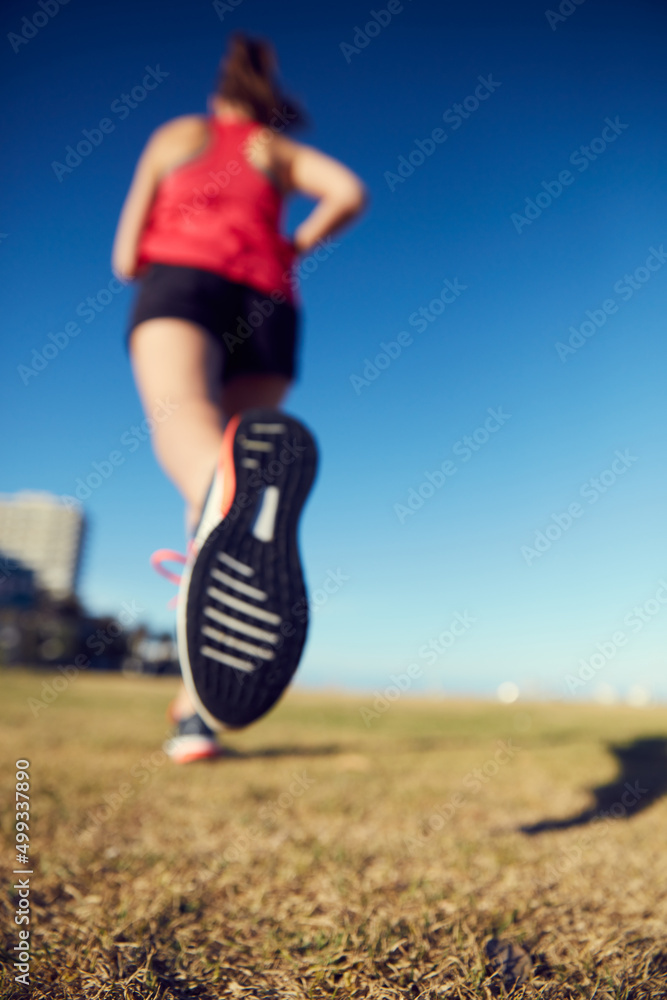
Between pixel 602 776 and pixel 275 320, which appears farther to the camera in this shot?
pixel 602 776

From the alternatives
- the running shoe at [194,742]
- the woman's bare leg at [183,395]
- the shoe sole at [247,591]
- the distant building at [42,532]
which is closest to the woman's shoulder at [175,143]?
the woman's bare leg at [183,395]

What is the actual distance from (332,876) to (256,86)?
2.13 meters

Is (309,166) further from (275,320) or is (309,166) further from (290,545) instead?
(290,545)

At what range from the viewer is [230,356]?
1690 mm

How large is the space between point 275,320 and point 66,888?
4.39ft

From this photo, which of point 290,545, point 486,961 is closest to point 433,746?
point 290,545

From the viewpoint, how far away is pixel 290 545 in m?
1.30

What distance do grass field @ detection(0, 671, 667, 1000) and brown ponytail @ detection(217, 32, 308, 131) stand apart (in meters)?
2.00

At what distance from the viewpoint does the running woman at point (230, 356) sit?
1.18 metres

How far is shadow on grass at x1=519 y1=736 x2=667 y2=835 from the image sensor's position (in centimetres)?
175

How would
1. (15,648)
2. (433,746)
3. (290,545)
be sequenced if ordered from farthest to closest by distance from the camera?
(15,648), (433,746), (290,545)

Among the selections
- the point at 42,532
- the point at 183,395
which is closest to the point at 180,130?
the point at 183,395

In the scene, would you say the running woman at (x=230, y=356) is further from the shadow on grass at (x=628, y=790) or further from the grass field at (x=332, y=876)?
the shadow on grass at (x=628, y=790)

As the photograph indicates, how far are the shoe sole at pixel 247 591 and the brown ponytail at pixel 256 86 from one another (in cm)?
121
